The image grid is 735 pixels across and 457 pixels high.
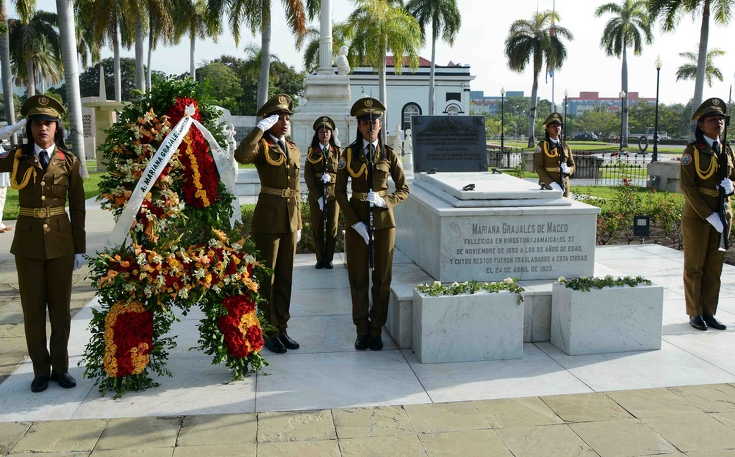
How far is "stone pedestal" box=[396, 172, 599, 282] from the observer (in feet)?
20.1

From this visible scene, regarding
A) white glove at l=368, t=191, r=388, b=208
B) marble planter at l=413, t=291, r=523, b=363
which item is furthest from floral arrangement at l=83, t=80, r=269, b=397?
marble planter at l=413, t=291, r=523, b=363

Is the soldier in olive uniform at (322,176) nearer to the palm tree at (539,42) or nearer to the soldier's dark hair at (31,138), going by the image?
the soldier's dark hair at (31,138)

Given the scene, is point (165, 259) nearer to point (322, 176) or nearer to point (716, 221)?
point (322, 176)

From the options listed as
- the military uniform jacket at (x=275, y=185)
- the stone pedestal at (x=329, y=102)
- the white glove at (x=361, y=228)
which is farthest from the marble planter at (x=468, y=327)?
the stone pedestal at (x=329, y=102)

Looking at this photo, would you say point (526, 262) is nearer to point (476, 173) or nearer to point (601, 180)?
point (476, 173)

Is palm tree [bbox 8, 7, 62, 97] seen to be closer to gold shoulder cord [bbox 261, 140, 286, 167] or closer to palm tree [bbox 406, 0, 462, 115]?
palm tree [bbox 406, 0, 462, 115]

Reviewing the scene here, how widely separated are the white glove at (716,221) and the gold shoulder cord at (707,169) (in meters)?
0.33

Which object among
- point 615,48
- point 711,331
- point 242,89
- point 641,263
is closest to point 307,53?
point 242,89

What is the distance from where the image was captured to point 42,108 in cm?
458

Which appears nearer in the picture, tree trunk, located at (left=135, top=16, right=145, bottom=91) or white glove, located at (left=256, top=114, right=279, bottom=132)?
white glove, located at (left=256, top=114, right=279, bottom=132)

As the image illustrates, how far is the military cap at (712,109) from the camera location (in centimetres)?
585

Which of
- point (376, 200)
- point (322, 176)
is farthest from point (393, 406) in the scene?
point (322, 176)

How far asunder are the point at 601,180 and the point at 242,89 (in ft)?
148

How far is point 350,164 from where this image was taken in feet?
18.2
